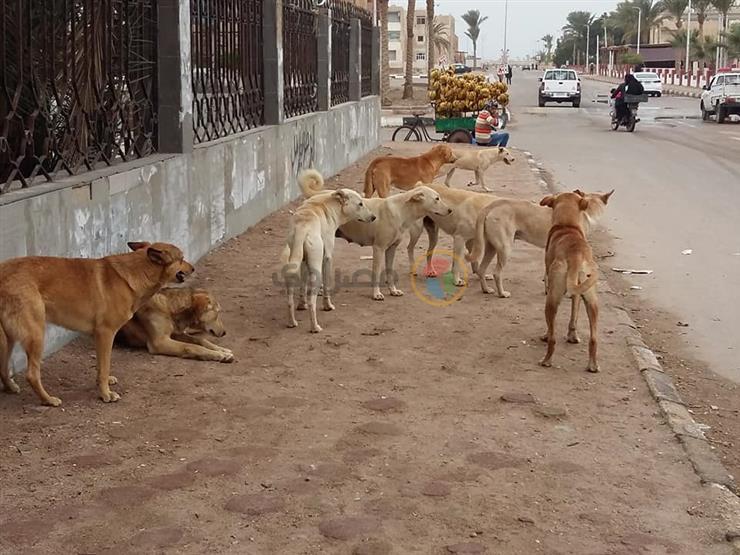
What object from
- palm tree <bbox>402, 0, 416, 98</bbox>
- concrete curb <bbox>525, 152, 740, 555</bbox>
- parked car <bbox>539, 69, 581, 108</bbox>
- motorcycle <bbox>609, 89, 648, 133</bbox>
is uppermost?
palm tree <bbox>402, 0, 416, 98</bbox>

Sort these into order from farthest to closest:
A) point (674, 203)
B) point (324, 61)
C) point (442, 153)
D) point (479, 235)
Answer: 1. point (324, 61)
2. point (674, 203)
3. point (442, 153)
4. point (479, 235)

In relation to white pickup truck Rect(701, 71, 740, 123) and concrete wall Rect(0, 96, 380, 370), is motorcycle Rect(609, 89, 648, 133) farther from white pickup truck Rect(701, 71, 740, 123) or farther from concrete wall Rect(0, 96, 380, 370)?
concrete wall Rect(0, 96, 380, 370)

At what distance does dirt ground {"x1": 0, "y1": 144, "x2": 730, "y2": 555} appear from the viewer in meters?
4.01

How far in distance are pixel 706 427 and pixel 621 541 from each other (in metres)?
1.86

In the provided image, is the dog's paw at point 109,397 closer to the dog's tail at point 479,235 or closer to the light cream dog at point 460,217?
the light cream dog at point 460,217

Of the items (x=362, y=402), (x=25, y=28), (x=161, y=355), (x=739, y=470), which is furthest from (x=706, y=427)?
(x=25, y=28)

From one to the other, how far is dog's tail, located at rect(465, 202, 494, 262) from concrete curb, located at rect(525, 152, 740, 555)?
54.8 inches

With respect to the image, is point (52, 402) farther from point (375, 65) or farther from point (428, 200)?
point (375, 65)

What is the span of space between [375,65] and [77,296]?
18.9 m

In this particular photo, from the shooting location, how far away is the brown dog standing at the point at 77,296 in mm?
5020

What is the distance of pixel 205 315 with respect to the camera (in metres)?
6.48

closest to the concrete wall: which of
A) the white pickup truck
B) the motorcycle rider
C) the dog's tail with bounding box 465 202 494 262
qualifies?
the dog's tail with bounding box 465 202 494 262

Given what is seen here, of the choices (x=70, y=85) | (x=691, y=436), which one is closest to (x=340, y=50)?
(x=70, y=85)

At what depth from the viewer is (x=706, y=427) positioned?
5.61 meters
